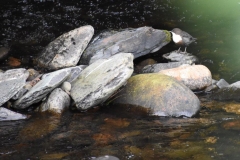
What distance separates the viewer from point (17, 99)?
5902 millimetres

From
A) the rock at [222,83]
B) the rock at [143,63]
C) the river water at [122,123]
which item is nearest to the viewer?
the river water at [122,123]

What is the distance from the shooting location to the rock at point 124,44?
24.3 feet

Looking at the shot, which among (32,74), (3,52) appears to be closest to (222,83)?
(32,74)

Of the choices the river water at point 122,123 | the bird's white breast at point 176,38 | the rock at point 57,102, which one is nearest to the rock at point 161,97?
the river water at point 122,123

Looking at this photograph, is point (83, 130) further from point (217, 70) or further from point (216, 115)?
point (217, 70)

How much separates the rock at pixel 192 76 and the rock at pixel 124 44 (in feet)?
3.88

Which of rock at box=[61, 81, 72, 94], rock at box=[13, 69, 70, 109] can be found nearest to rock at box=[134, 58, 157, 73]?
rock at box=[61, 81, 72, 94]

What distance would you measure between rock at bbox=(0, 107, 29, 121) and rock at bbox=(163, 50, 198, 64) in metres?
3.70

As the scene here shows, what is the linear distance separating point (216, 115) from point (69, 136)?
2.31 meters

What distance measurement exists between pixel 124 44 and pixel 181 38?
1.87 metres

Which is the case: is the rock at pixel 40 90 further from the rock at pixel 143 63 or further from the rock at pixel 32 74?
the rock at pixel 143 63

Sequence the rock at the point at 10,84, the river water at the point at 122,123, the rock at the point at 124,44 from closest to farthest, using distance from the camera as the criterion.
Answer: the river water at the point at 122,123, the rock at the point at 10,84, the rock at the point at 124,44

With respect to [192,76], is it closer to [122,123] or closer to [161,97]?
[161,97]

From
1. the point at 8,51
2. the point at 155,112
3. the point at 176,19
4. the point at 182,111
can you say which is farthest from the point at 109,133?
the point at 176,19
